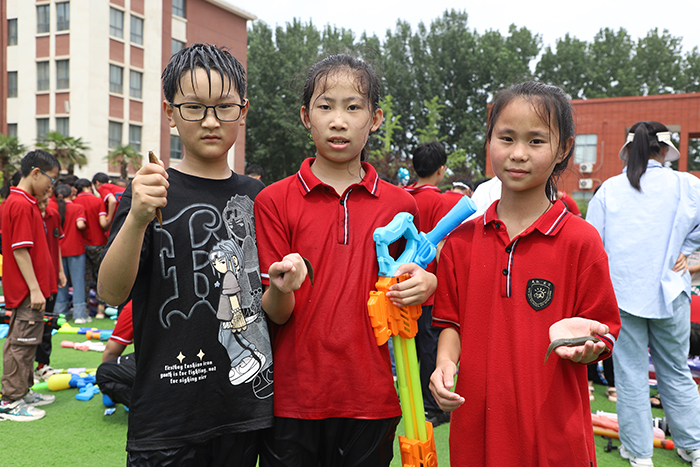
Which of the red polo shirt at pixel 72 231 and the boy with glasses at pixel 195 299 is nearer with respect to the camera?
the boy with glasses at pixel 195 299

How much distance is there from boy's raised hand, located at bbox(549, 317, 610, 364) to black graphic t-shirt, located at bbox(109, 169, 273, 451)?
0.92 metres

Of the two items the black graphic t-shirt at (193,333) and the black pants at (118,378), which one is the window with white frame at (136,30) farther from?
the black graphic t-shirt at (193,333)

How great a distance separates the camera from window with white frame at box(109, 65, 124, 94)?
23.4 metres


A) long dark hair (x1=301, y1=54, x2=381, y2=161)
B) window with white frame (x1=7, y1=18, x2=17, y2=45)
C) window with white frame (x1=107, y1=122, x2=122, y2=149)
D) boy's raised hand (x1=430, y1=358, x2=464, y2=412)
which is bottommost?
boy's raised hand (x1=430, y1=358, x2=464, y2=412)

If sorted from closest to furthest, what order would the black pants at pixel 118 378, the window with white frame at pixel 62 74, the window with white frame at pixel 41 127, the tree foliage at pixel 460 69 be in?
the black pants at pixel 118 378 < the window with white frame at pixel 62 74 < the window with white frame at pixel 41 127 < the tree foliage at pixel 460 69

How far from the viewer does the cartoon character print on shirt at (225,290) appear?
5.56 ft

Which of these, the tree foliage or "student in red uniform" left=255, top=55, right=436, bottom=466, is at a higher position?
the tree foliage

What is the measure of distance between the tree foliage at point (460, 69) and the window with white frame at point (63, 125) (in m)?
11.2

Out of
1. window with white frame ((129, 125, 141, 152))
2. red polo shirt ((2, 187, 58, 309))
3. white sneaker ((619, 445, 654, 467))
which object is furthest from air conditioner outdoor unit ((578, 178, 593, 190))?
red polo shirt ((2, 187, 58, 309))

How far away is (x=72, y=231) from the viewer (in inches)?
296

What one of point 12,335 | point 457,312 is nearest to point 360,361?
point 457,312

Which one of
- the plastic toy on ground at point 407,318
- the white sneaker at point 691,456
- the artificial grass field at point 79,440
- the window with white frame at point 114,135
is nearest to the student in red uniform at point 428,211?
the artificial grass field at point 79,440

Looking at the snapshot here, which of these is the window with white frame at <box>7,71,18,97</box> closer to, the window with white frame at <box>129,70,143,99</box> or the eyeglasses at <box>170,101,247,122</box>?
the window with white frame at <box>129,70,143,99</box>

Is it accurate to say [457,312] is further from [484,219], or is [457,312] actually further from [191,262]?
[191,262]
